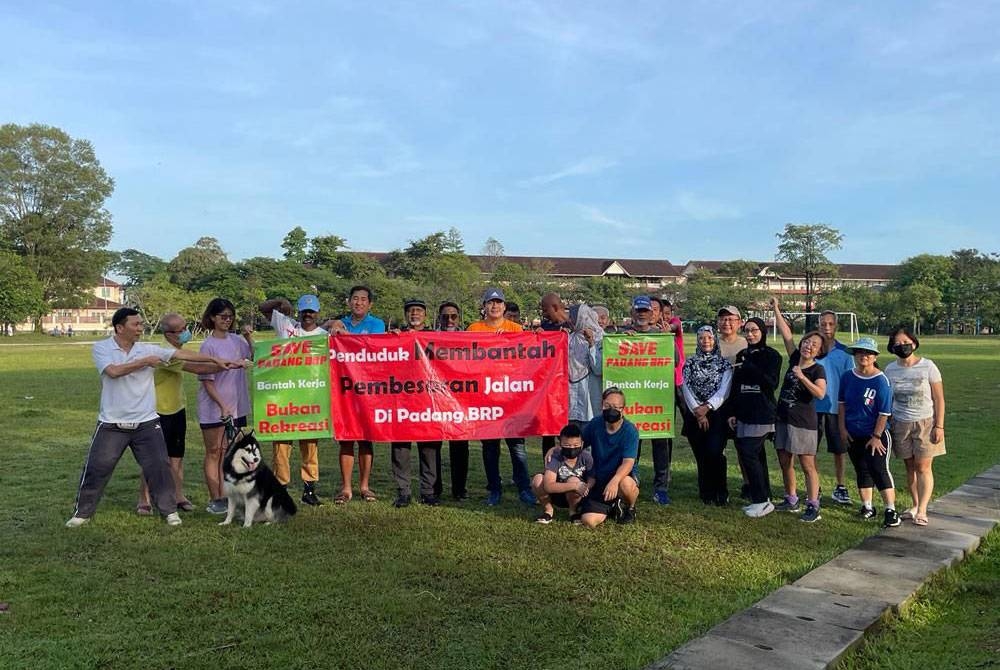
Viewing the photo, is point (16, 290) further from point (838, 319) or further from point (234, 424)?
point (838, 319)

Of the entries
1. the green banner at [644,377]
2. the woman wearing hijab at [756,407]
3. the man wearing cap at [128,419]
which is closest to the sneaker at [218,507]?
the man wearing cap at [128,419]

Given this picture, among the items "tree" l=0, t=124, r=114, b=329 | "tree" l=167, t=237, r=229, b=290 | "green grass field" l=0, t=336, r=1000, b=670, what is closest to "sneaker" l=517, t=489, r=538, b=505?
"green grass field" l=0, t=336, r=1000, b=670

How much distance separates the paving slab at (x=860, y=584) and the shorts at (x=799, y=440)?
5.46 ft

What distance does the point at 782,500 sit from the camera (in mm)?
7426

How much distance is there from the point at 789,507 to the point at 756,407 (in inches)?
42.8

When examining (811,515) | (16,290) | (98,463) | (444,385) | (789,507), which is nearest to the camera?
(98,463)

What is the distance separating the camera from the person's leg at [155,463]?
6.47m

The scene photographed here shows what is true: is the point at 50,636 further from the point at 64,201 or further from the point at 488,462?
the point at 64,201

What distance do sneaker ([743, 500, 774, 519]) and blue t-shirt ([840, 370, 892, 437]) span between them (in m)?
1.04

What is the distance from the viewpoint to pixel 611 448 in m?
6.52

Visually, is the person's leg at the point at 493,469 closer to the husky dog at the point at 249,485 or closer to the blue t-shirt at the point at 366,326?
the blue t-shirt at the point at 366,326

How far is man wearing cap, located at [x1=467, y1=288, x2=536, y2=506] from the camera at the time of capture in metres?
7.32

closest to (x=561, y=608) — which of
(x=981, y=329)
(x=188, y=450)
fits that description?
(x=188, y=450)

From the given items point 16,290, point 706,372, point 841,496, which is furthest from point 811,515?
point 16,290
